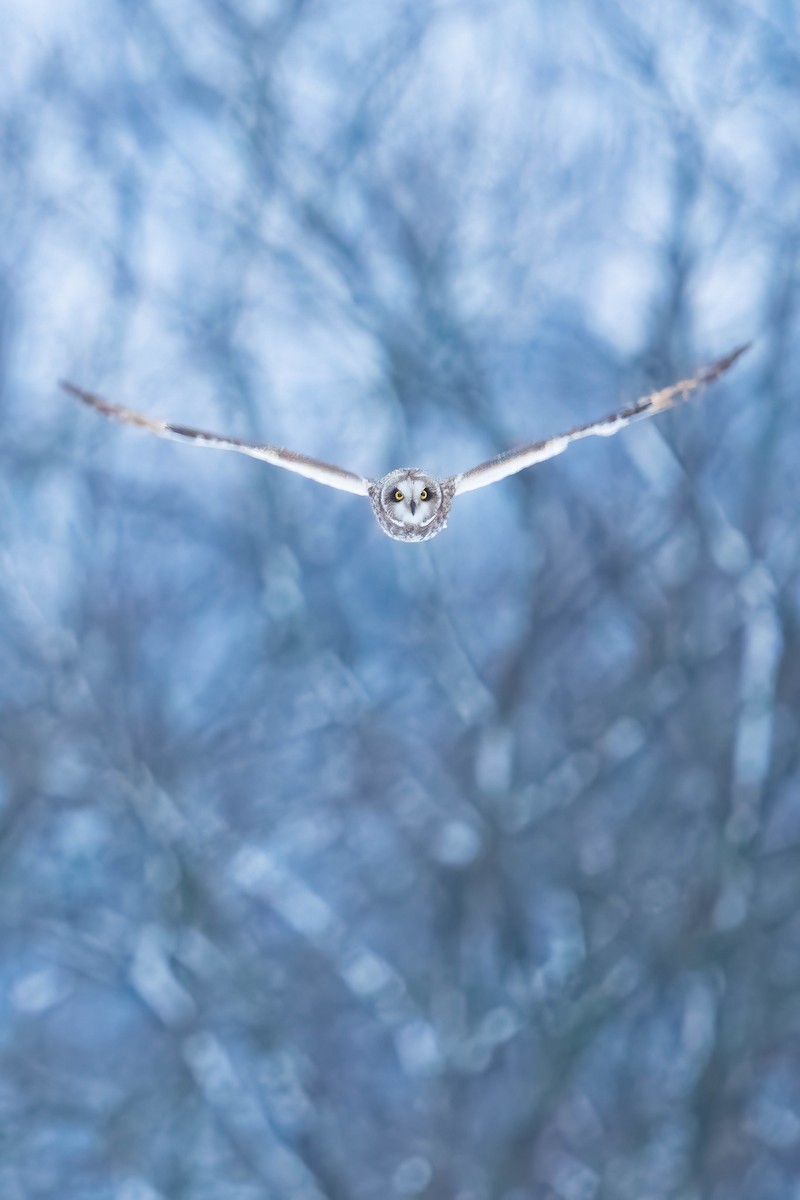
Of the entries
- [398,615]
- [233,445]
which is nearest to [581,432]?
[233,445]

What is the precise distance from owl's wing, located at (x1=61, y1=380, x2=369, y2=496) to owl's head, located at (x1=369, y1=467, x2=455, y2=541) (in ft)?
0.60

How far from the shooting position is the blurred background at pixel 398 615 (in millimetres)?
11531

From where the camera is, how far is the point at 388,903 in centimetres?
1232

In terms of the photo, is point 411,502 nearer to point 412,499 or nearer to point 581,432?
point 412,499

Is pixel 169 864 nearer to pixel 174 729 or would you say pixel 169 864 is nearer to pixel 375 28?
pixel 174 729

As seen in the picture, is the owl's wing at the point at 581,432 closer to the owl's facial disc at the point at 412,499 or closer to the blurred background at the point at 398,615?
the owl's facial disc at the point at 412,499

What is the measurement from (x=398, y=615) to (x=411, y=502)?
3.86 metres

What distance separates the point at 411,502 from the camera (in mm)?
8367

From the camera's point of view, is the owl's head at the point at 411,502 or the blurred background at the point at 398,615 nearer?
the owl's head at the point at 411,502

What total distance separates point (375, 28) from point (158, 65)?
178 centimetres

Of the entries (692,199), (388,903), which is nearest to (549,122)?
(692,199)

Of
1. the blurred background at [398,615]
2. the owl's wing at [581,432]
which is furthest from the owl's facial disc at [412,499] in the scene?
the blurred background at [398,615]

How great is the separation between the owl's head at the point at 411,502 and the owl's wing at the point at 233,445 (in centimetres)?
18

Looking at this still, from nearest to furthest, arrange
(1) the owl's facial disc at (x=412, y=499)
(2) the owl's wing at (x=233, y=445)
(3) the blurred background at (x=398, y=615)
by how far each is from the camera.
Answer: (2) the owl's wing at (x=233, y=445)
(1) the owl's facial disc at (x=412, y=499)
(3) the blurred background at (x=398, y=615)
